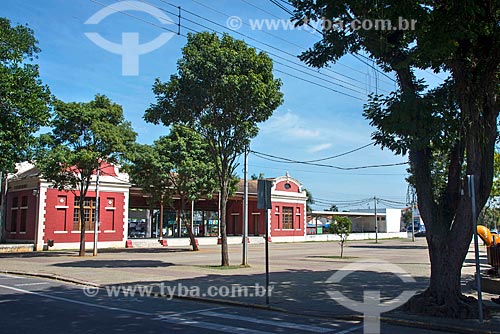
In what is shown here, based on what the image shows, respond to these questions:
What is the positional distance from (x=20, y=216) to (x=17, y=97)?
2117 centimetres

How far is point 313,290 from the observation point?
13914 millimetres

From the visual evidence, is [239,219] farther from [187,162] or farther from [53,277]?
[53,277]

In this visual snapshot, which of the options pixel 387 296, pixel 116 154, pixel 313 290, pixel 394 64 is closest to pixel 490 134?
pixel 394 64

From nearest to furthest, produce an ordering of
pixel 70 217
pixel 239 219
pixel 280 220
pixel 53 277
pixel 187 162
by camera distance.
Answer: pixel 53 277, pixel 187 162, pixel 70 217, pixel 280 220, pixel 239 219

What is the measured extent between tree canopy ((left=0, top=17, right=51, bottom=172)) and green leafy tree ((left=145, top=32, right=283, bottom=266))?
504 cm

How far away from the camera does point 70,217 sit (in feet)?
121

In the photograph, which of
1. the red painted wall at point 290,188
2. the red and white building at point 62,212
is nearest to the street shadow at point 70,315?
the red and white building at point 62,212

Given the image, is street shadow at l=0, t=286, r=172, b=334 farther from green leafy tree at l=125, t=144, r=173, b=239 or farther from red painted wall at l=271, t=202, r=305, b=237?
red painted wall at l=271, t=202, r=305, b=237

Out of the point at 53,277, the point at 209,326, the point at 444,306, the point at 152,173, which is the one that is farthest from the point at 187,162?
Result: the point at 444,306

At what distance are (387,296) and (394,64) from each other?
5993 mm

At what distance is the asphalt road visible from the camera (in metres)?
8.66

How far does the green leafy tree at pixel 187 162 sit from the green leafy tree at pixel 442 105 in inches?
901

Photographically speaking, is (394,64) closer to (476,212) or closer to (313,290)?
(476,212)

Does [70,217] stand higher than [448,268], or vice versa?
[70,217]
